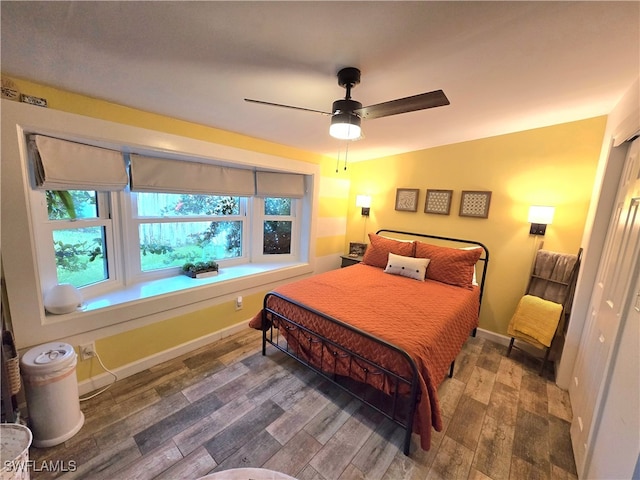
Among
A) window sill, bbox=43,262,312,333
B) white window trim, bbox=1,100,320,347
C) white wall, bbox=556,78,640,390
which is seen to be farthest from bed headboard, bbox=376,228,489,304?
white window trim, bbox=1,100,320,347

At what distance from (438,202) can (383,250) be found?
0.91 meters

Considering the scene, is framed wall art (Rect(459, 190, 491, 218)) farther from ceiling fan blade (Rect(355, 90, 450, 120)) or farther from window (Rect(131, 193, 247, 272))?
window (Rect(131, 193, 247, 272))

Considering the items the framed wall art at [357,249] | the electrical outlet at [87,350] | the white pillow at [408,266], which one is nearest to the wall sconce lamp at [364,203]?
the framed wall art at [357,249]

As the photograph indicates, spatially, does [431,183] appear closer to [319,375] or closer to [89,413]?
[319,375]

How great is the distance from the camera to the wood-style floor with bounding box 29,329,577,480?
1.44 m

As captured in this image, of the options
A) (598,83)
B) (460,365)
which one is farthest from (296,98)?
(460,365)

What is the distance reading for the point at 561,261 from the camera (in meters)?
2.43

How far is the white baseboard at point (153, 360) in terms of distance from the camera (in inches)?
74.7

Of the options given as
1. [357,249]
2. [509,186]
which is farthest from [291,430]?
[509,186]

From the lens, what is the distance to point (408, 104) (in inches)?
Result: 54.2

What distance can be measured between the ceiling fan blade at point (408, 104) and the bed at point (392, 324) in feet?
4.44

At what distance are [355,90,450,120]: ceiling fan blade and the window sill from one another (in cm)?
208

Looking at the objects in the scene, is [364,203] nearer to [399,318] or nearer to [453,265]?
[453,265]

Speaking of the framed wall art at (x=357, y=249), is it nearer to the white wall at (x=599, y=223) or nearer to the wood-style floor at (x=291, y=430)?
the wood-style floor at (x=291, y=430)
